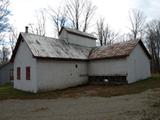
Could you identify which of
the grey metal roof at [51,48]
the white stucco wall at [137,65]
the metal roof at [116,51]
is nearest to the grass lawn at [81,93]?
the white stucco wall at [137,65]

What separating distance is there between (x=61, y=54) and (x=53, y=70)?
2.23 meters

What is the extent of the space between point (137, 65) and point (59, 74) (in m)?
9.33

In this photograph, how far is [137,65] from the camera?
22641 mm

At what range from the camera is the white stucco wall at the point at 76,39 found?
25.8m

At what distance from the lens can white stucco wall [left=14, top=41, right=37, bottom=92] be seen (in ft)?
61.0

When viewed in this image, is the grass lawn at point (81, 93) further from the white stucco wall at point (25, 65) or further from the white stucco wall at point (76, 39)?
the white stucco wall at point (76, 39)

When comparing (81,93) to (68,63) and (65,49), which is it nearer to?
(68,63)

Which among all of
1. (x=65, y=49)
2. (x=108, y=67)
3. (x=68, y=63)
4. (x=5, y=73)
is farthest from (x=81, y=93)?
(x=5, y=73)

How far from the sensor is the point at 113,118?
7836 millimetres

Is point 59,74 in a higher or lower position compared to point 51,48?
lower

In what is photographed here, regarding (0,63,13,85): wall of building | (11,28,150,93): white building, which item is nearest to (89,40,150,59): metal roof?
(11,28,150,93): white building

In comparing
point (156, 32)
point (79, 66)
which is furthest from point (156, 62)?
point (79, 66)

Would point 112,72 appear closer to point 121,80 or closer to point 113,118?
point 121,80

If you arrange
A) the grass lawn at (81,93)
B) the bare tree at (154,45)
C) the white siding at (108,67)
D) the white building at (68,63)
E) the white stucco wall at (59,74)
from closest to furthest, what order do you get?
1. the grass lawn at (81,93)
2. the white stucco wall at (59,74)
3. the white building at (68,63)
4. the white siding at (108,67)
5. the bare tree at (154,45)
